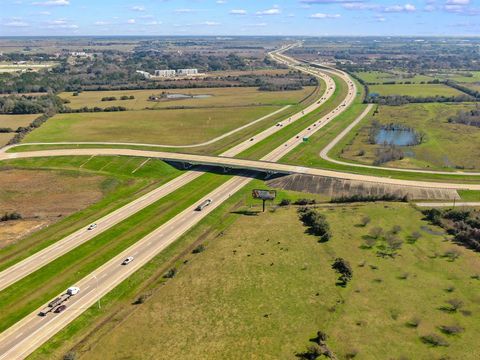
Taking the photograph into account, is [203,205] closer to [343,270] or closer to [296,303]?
[343,270]

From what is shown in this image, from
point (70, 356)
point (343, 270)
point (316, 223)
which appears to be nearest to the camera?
point (70, 356)

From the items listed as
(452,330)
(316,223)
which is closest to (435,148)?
(316,223)

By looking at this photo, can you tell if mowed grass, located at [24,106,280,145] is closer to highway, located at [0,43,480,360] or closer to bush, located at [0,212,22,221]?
highway, located at [0,43,480,360]

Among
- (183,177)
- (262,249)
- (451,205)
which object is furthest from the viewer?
(183,177)

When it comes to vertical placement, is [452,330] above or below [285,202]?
below

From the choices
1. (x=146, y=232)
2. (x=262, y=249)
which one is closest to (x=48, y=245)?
(x=146, y=232)

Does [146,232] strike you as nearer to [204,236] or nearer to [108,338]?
[204,236]
